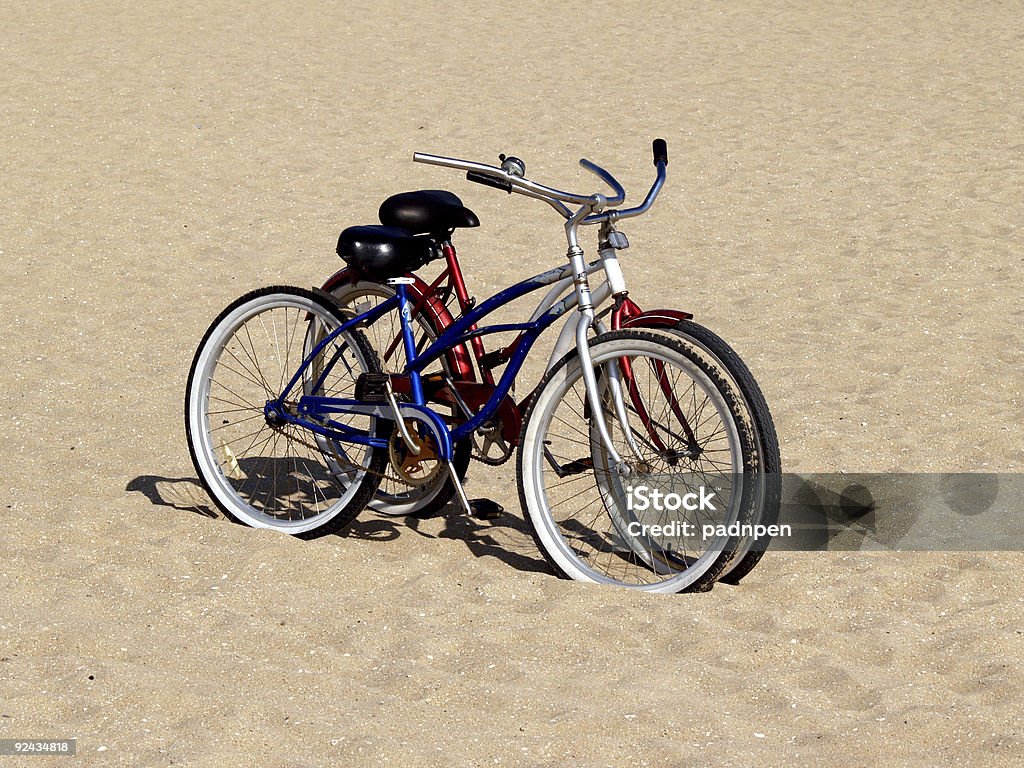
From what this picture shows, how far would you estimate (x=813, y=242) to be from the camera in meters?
8.37

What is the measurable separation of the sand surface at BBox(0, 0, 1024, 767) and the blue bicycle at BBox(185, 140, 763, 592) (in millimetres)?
203

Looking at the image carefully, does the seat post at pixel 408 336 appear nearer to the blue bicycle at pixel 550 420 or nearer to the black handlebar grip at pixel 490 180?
the blue bicycle at pixel 550 420

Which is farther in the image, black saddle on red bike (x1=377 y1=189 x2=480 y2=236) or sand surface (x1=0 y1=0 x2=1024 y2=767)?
black saddle on red bike (x1=377 y1=189 x2=480 y2=236)

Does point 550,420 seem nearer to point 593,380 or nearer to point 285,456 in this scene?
point 593,380

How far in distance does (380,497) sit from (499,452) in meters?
1.00

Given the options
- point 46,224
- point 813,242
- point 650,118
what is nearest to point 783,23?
point 650,118

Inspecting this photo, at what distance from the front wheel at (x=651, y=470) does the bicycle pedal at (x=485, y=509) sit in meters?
0.31

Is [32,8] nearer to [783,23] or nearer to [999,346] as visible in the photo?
[783,23]

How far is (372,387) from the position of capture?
4.25 meters

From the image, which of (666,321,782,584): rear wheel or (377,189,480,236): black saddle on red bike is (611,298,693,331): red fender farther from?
(377,189,480,236): black saddle on red bike

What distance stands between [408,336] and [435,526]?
76 centimetres

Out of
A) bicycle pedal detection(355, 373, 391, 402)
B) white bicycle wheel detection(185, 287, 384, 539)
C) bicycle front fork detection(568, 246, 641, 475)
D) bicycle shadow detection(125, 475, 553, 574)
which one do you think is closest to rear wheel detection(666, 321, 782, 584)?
bicycle front fork detection(568, 246, 641, 475)

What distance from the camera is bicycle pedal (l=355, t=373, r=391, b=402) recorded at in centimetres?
424

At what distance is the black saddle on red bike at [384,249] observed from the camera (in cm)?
427
